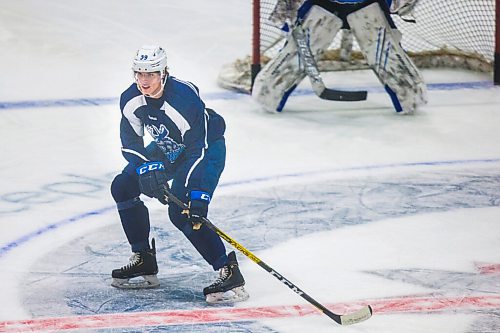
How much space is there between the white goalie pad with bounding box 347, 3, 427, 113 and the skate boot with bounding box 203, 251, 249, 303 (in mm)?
3017

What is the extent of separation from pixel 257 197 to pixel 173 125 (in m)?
1.32

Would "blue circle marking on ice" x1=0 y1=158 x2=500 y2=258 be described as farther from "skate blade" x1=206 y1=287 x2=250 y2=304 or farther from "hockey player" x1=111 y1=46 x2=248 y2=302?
"skate blade" x1=206 y1=287 x2=250 y2=304

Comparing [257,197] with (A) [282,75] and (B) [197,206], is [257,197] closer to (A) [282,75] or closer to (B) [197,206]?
(B) [197,206]

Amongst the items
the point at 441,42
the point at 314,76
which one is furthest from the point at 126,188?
the point at 441,42

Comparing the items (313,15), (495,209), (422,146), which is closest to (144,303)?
(495,209)

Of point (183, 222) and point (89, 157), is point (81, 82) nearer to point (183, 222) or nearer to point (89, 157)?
point (89, 157)

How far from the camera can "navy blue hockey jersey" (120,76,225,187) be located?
157 inches

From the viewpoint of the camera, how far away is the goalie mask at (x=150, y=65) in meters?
3.92

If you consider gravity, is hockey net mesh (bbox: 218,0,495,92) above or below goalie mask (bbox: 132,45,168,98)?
below

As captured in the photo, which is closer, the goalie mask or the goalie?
the goalie mask

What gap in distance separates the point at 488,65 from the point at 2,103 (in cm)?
305

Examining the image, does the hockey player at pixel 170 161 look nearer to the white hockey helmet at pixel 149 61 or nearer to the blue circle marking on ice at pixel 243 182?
the white hockey helmet at pixel 149 61

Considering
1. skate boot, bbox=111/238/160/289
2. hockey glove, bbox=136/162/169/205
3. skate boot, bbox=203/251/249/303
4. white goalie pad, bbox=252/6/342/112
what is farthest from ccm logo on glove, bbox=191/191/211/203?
white goalie pad, bbox=252/6/342/112

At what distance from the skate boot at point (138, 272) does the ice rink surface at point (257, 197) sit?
5cm
